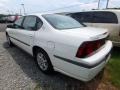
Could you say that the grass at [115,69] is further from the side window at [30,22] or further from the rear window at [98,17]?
the side window at [30,22]

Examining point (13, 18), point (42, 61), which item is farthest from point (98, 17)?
point (13, 18)

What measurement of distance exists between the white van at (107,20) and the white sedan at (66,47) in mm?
1889

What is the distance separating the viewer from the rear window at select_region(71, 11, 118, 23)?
542 centimetres

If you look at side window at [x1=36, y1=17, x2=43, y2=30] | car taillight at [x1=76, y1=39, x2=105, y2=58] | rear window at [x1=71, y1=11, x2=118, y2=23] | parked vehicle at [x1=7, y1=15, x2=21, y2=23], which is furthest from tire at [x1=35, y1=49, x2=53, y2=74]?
parked vehicle at [x1=7, y1=15, x2=21, y2=23]

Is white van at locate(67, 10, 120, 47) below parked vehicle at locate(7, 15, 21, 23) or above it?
above

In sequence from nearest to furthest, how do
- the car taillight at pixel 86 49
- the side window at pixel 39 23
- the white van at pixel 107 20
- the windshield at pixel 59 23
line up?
the car taillight at pixel 86 49
the windshield at pixel 59 23
the side window at pixel 39 23
the white van at pixel 107 20

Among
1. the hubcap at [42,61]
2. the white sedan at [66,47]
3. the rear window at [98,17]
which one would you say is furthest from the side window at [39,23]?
the rear window at [98,17]

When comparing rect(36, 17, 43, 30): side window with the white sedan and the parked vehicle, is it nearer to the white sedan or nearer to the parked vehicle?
the white sedan

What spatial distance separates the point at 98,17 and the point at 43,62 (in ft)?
11.0

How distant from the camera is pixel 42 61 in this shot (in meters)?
3.84

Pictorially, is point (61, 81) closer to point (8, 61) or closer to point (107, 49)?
point (107, 49)

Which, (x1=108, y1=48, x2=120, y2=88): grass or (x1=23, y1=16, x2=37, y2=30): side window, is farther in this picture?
(x1=23, y1=16, x2=37, y2=30): side window

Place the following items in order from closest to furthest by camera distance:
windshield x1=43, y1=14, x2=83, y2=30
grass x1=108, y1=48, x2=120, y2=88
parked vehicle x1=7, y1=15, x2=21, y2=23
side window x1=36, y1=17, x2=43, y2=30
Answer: grass x1=108, y1=48, x2=120, y2=88, windshield x1=43, y1=14, x2=83, y2=30, side window x1=36, y1=17, x2=43, y2=30, parked vehicle x1=7, y1=15, x2=21, y2=23

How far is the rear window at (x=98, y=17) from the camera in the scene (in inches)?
213
